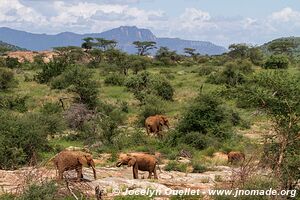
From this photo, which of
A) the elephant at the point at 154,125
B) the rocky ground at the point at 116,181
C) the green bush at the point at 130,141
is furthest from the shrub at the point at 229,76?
the rocky ground at the point at 116,181

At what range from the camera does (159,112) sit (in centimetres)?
2320

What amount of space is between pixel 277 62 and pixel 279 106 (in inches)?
1291

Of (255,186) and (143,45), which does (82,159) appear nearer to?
(255,186)

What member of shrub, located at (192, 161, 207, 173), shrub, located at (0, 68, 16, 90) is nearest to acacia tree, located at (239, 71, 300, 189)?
shrub, located at (192, 161, 207, 173)

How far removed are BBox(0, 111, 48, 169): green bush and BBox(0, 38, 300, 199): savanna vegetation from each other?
31 millimetres

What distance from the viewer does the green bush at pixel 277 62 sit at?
42.9 m

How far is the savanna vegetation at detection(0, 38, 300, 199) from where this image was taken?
1186 centimetres

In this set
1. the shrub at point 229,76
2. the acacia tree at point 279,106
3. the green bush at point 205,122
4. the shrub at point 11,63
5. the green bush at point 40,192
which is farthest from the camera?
the shrub at point 11,63

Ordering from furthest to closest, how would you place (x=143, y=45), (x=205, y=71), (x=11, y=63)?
(x=143, y=45)
(x=11, y=63)
(x=205, y=71)

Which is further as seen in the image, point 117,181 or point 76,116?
point 76,116

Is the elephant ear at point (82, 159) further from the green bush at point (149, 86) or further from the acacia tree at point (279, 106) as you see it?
the green bush at point (149, 86)

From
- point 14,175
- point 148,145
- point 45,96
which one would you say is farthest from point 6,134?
point 45,96

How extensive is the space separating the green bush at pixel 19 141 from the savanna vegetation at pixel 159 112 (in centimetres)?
3
